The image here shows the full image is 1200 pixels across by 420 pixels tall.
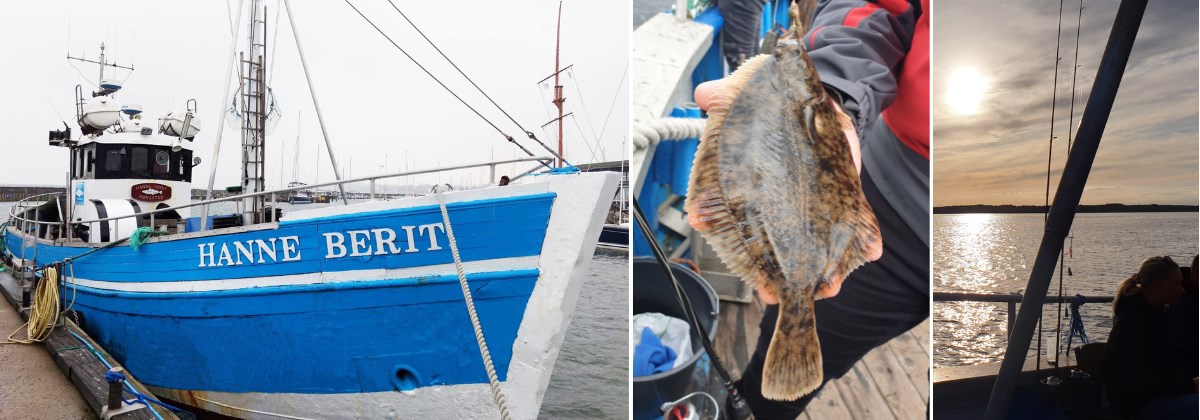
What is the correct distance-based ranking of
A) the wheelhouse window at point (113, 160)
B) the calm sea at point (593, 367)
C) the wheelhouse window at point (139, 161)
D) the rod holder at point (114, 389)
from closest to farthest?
1. the rod holder at point (114, 389)
2. the calm sea at point (593, 367)
3. the wheelhouse window at point (113, 160)
4. the wheelhouse window at point (139, 161)

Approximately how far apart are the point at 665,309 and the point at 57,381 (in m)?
4.95

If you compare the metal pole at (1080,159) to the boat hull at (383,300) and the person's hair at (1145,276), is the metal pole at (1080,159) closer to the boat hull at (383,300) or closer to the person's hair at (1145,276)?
the person's hair at (1145,276)

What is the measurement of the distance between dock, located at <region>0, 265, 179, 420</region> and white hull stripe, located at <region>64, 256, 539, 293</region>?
789mm

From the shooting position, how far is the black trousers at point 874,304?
3.15 metres

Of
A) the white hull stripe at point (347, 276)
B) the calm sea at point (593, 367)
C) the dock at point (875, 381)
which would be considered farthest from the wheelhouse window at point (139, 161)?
the dock at point (875, 381)

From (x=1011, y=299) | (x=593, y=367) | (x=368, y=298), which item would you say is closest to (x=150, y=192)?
(x=368, y=298)

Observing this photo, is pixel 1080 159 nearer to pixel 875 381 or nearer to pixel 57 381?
pixel 875 381

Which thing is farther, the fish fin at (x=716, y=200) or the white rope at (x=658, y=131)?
the fish fin at (x=716, y=200)

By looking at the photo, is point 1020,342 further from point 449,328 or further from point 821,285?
point 449,328

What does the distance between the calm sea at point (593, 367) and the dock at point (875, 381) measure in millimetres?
1599

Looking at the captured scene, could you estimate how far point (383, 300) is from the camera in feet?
14.4

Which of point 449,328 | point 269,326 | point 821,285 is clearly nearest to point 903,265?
point 821,285

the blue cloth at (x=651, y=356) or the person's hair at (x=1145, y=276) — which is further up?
the person's hair at (x=1145, y=276)

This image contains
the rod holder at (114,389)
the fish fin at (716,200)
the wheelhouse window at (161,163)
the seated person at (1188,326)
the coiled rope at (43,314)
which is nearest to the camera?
the seated person at (1188,326)
